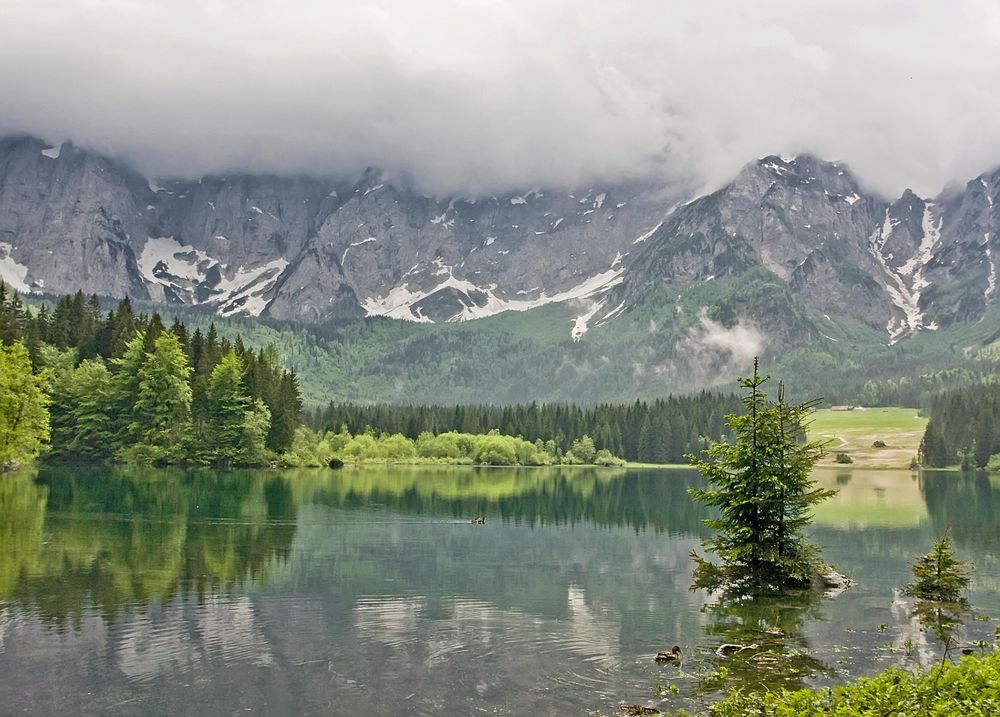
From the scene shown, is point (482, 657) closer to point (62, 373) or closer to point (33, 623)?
point (33, 623)

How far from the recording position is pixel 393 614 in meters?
45.2

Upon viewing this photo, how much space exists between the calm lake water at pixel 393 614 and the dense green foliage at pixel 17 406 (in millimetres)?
23953

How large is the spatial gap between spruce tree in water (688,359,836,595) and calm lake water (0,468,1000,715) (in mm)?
2929

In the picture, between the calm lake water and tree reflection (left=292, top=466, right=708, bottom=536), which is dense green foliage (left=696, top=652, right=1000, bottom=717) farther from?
tree reflection (left=292, top=466, right=708, bottom=536)

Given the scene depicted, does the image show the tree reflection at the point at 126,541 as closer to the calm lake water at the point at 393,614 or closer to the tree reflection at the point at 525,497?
the calm lake water at the point at 393,614

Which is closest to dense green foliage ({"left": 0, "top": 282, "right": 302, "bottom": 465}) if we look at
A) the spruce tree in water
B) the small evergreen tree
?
the spruce tree in water

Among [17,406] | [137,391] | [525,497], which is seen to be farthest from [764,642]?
[137,391]

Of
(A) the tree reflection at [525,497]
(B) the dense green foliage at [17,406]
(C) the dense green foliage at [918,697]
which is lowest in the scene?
(A) the tree reflection at [525,497]

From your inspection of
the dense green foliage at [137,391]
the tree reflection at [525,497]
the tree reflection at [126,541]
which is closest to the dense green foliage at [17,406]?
the tree reflection at [126,541]

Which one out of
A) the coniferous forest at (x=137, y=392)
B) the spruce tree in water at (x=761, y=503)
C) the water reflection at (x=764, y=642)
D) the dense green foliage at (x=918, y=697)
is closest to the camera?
the dense green foliage at (x=918, y=697)

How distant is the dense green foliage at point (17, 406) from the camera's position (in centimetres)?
11294

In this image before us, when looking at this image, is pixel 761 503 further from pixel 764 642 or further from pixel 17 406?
pixel 17 406

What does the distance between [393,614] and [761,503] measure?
21647mm

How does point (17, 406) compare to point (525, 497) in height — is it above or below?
above
